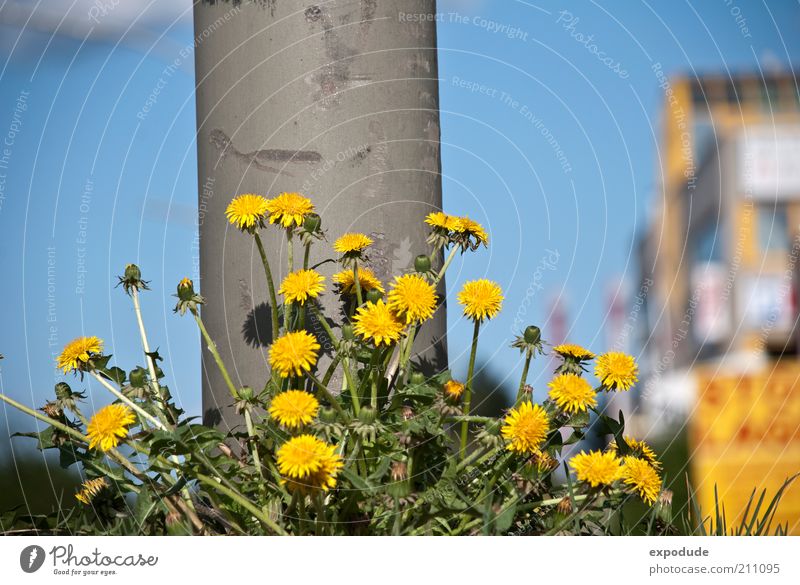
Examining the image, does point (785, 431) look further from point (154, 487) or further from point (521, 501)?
point (154, 487)

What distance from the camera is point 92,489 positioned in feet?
5.83

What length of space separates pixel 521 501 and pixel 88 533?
87 cm

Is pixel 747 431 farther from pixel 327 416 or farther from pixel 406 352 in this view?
pixel 327 416

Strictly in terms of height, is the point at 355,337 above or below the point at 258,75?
below

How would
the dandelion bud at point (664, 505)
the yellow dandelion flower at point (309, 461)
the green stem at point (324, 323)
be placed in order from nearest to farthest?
the yellow dandelion flower at point (309, 461) → the green stem at point (324, 323) → the dandelion bud at point (664, 505)

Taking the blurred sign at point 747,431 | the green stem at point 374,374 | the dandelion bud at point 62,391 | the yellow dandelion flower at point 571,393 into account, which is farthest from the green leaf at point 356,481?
the blurred sign at point 747,431

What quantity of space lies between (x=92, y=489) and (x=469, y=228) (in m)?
0.91

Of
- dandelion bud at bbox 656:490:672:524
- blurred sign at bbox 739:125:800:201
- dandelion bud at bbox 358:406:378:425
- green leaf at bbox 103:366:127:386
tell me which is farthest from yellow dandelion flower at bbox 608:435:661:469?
green leaf at bbox 103:366:127:386

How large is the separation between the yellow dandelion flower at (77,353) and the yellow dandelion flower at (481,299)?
28.9 inches

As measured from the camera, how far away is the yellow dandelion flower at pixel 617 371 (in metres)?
1.66

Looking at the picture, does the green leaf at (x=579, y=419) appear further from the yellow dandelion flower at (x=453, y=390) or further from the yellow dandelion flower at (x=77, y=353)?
the yellow dandelion flower at (x=77, y=353)

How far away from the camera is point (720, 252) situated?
16.1m

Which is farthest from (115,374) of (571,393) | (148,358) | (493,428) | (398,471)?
(571,393)
